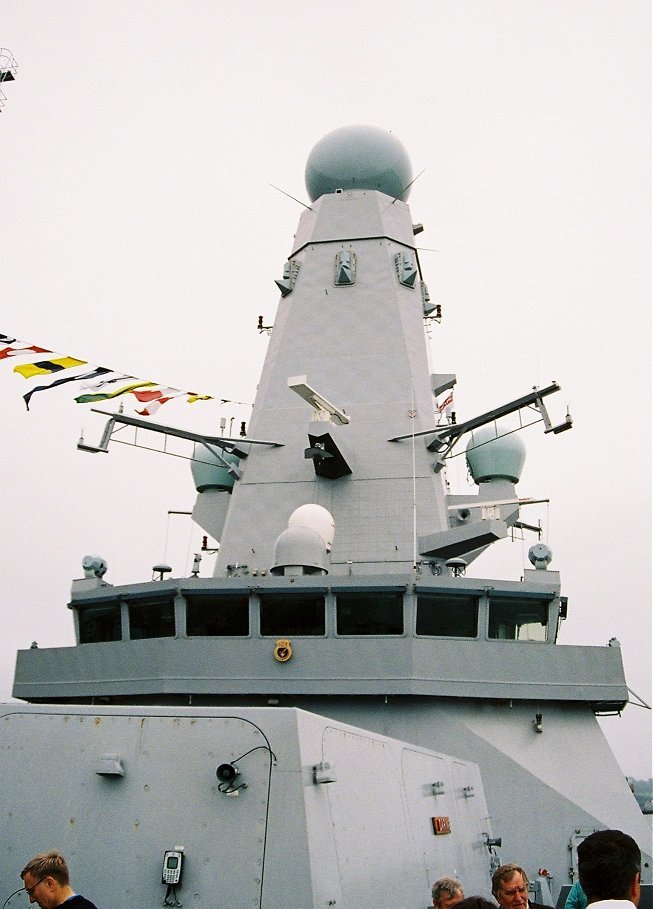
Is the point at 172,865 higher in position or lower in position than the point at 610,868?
lower

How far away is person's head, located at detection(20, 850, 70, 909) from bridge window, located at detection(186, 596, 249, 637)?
7143 mm

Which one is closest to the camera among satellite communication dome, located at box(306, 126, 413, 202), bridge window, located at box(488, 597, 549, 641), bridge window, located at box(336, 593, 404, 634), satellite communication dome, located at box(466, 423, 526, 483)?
bridge window, located at box(336, 593, 404, 634)

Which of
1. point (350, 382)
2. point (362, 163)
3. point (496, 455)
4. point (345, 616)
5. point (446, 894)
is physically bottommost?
point (446, 894)

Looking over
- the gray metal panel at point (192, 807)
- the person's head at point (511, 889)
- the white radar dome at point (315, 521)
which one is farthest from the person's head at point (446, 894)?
the white radar dome at point (315, 521)

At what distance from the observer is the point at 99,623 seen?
11.2 metres

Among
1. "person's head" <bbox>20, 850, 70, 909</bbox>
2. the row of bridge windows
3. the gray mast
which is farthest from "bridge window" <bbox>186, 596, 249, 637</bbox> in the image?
"person's head" <bbox>20, 850, 70, 909</bbox>

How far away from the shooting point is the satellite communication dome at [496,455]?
1334 cm

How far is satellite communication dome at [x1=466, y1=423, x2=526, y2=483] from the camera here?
13.3 meters

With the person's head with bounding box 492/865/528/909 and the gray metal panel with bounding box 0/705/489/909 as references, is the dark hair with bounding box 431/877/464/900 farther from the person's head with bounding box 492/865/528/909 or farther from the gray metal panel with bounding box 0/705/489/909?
the gray metal panel with bounding box 0/705/489/909

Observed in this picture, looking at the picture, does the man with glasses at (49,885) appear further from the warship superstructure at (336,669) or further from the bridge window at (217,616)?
the bridge window at (217,616)

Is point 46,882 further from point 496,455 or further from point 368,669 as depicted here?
point 496,455

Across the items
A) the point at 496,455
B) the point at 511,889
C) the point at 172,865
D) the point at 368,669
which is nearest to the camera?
the point at 511,889

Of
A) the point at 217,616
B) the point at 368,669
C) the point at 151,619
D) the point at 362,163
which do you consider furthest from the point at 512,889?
the point at 362,163

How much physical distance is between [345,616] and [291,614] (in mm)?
627
